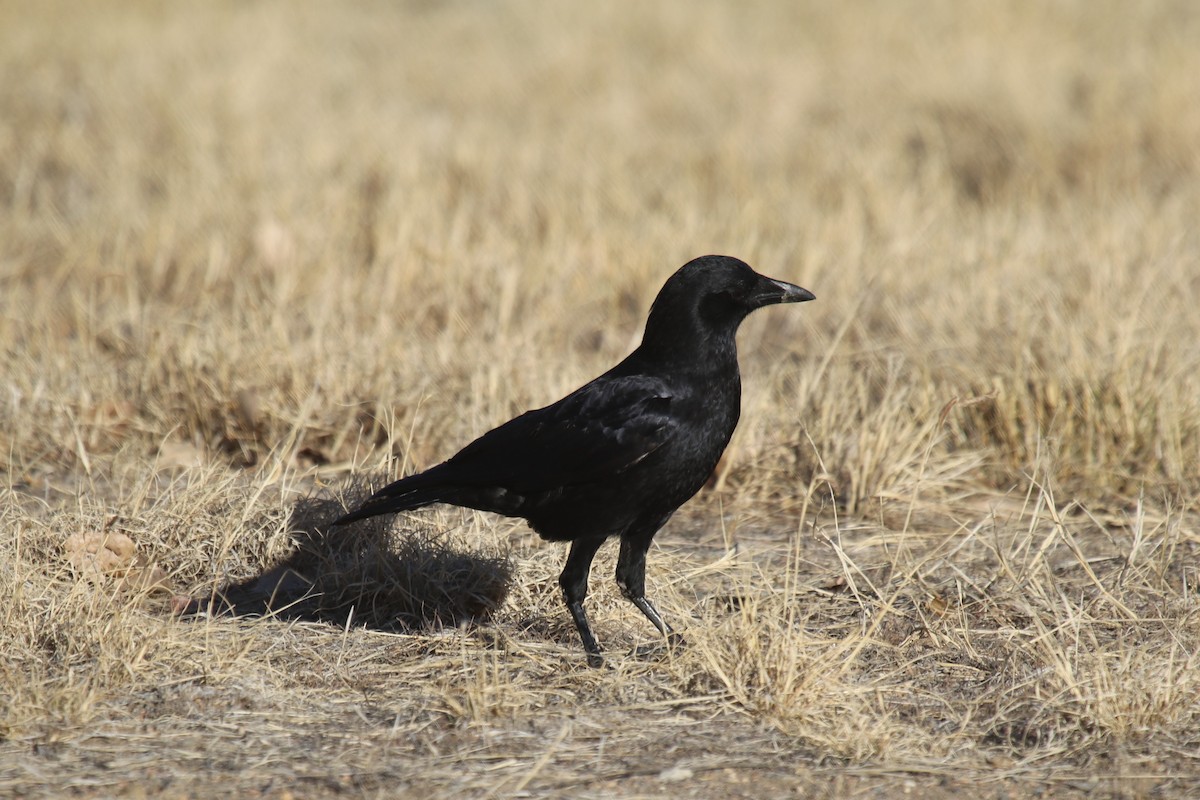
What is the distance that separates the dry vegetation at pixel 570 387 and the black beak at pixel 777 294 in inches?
24.6

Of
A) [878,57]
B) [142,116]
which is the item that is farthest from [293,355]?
[878,57]

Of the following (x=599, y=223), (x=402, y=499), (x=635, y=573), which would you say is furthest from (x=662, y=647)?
(x=599, y=223)

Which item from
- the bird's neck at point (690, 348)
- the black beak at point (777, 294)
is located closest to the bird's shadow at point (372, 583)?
the bird's neck at point (690, 348)

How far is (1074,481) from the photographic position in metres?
4.65

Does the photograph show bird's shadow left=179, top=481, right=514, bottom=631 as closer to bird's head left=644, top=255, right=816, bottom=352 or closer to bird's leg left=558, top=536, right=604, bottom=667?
bird's leg left=558, top=536, right=604, bottom=667

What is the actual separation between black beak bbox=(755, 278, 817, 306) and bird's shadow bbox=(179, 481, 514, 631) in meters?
0.99

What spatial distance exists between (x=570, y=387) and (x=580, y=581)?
162cm

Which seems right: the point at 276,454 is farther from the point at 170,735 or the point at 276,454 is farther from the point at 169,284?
the point at 169,284

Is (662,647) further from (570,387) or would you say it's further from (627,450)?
(570,387)

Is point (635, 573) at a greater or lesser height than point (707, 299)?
lesser

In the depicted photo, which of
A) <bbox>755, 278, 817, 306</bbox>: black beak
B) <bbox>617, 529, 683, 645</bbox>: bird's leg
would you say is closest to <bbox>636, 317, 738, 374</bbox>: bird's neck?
<bbox>755, 278, 817, 306</bbox>: black beak

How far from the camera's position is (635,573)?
3.61 meters

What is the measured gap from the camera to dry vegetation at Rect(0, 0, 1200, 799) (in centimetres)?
303

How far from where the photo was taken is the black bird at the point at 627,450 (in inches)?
133
